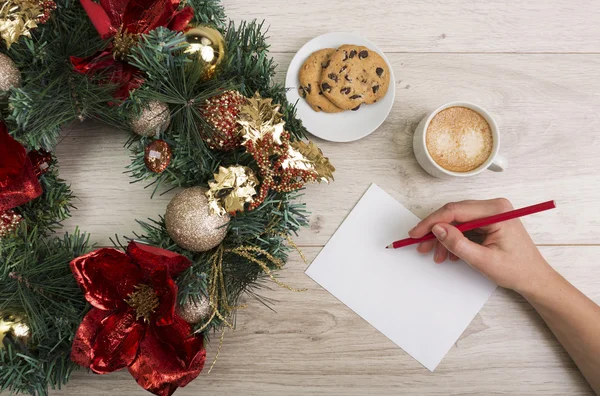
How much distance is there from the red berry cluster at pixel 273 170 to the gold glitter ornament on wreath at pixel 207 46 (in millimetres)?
129

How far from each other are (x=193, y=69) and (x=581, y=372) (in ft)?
2.71

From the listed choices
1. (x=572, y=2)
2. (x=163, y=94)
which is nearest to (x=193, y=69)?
(x=163, y=94)

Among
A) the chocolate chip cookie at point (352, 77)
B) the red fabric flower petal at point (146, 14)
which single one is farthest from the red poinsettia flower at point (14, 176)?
the chocolate chip cookie at point (352, 77)

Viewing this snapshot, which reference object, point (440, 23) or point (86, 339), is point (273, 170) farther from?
point (440, 23)

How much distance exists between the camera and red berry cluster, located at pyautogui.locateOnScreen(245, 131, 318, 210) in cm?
59

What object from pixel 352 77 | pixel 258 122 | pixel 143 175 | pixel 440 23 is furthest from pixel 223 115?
pixel 440 23

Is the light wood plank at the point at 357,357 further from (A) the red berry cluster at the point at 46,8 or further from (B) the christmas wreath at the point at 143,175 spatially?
(A) the red berry cluster at the point at 46,8

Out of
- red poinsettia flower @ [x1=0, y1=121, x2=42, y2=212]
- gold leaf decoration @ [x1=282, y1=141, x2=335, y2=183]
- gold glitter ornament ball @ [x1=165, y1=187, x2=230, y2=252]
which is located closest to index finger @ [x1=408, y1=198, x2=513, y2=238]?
gold leaf decoration @ [x1=282, y1=141, x2=335, y2=183]

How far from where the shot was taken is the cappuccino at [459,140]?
0.75 metres

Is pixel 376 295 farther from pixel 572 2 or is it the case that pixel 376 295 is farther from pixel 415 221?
pixel 572 2

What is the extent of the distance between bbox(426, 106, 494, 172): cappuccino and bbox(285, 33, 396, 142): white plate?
0.30ft

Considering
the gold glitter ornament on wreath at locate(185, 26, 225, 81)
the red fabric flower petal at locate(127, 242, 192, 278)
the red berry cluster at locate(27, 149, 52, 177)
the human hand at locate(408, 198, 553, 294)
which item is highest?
the gold glitter ornament on wreath at locate(185, 26, 225, 81)

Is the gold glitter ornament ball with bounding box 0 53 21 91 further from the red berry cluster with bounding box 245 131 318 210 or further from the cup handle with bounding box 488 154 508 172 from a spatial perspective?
the cup handle with bounding box 488 154 508 172

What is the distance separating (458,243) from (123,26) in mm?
591
